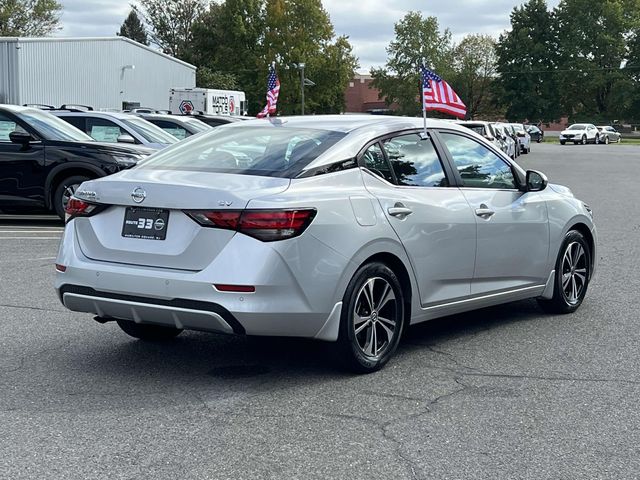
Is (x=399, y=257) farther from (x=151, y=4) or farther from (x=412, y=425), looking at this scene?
(x=151, y=4)

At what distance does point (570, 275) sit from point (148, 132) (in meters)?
10.1

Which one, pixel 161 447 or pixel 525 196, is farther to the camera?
pixel 525 196

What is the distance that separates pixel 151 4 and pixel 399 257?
97.6m

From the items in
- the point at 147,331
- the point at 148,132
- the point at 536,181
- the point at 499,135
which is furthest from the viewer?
the point at 499,135

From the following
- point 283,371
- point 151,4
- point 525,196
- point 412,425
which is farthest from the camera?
point 151,4

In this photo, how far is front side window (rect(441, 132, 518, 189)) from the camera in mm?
6793

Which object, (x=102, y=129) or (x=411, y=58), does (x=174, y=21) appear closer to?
(x=411, y=58)

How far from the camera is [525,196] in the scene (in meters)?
7.28

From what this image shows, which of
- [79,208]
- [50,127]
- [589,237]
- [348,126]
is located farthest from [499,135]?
[79,208]

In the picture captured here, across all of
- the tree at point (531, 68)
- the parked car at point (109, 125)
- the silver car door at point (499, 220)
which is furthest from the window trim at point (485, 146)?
the tree at point (531, 68)

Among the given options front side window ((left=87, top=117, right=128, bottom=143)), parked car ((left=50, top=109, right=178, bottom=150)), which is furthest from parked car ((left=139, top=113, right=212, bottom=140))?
front side window ((left=87, top=117, right=128, bottom=143))

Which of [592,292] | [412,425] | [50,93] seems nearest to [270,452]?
[412,425]

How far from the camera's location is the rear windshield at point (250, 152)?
569 cm

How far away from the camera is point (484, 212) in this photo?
6688 mm
